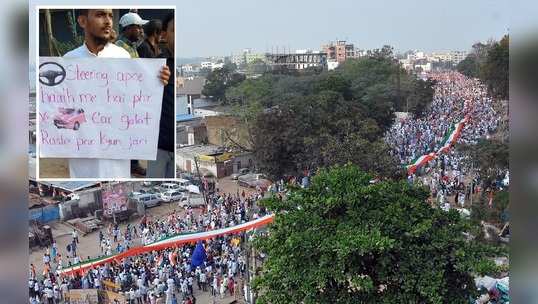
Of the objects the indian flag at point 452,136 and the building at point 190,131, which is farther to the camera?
the indian flag at point 452,136

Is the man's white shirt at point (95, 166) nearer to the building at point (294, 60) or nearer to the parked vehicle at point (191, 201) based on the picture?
the parked vehicle at point (191, 201)

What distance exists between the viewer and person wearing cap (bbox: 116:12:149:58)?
522 cm

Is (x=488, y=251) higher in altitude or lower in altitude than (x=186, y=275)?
higher

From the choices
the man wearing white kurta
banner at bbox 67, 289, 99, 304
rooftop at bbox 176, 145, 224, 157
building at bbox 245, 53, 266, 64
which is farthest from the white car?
building at bbox 245, 53, 266, 64

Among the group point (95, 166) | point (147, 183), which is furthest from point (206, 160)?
point (95, 166)

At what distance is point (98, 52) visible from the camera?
5281 millimetres

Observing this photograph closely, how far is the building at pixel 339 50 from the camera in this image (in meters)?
6.39

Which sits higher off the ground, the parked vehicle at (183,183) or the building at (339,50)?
the building at (339,50)

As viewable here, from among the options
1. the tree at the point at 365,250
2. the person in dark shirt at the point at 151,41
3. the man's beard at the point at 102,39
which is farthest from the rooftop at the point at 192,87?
the tree at the point at 365,250

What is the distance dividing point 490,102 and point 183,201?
3.27 m

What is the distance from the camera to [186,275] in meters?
6.23

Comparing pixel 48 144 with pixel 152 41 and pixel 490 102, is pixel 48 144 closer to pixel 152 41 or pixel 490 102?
pixel 152 41
